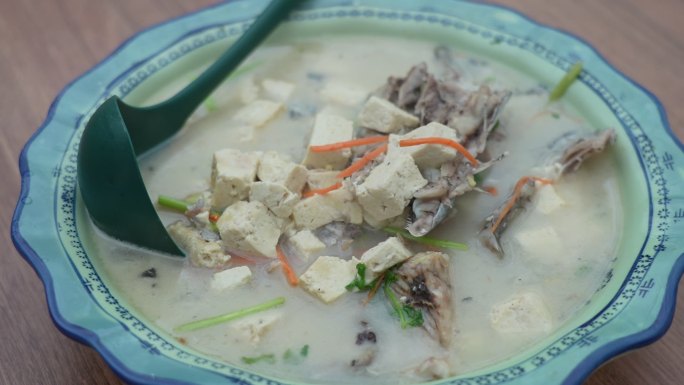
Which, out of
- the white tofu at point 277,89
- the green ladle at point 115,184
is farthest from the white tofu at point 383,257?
the white tofu at point 277,89

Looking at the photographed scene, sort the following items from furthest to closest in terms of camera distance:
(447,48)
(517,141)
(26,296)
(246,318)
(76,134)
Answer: (447,48)
(517,141)
(76,134)
(26,296)
(246,318)

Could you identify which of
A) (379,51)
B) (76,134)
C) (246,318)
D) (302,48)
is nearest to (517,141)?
(379,51)

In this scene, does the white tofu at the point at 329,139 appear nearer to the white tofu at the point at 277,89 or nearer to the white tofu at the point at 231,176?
the white tofu at the point at 231,176

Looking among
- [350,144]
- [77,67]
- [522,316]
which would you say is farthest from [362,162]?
[77,67]

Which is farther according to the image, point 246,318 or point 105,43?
point 105,43

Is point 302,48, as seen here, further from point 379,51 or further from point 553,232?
point 553,232
